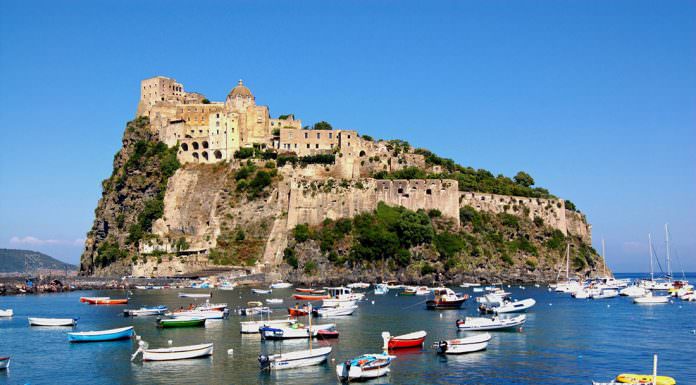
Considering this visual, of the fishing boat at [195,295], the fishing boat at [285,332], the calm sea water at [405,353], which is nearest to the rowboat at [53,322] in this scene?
the calm sea water at [405,353]

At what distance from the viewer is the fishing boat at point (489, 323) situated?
134ft

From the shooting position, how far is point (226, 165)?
84375mm

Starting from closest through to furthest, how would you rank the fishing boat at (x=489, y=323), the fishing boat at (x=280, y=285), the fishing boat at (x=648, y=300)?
the fishing boat at (x=489, y=323) → the fishing boat at (x=648, y=300) → the fishing boat at (x=280, y=285)

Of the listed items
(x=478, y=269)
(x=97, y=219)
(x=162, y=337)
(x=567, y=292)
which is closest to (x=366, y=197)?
(x=478, y=269)

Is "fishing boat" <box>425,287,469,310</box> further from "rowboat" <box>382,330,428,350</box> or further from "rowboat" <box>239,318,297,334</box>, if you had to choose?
"rowboat" <box>382,330,428,350</box>

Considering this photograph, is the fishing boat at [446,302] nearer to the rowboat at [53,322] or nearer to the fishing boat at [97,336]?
the fishing boat at [97,336]

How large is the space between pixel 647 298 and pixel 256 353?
3937 cm

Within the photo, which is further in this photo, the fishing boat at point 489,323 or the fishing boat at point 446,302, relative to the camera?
the fishing boat at point 446,302

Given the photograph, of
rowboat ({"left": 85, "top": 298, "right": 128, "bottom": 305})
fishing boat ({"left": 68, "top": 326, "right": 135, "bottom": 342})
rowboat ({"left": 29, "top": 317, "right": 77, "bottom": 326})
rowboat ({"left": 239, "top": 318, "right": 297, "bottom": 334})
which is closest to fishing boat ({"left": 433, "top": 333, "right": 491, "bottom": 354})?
rowboat ({"left": 239, "top": 318, "right": 297, "bottom": 334})

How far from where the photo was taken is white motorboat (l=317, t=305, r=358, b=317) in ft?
159

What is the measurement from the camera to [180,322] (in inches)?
1731

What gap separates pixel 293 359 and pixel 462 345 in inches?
314

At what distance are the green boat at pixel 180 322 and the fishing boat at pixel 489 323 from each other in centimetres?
1471

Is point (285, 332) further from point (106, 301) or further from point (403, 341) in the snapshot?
point (106, 301)
